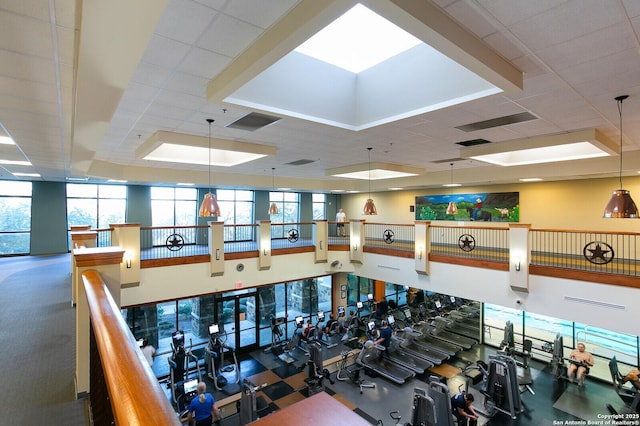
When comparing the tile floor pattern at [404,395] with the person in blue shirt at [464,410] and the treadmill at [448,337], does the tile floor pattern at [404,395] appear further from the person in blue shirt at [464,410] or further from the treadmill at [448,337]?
the treadmill at [448,337]

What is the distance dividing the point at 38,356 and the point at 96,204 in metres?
10.6

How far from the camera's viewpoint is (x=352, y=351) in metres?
9.94

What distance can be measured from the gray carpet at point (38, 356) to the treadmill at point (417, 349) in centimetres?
893

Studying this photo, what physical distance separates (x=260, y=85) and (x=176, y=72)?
0.94 m

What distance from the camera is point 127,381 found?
2.79 ft

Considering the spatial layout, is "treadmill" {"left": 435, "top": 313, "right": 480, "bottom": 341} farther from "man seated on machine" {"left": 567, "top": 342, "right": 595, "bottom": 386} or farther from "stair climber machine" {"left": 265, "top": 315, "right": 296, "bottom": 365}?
"stair climber machine" {"left": 265, "top": 315, "right": 296, "bottom": 365}

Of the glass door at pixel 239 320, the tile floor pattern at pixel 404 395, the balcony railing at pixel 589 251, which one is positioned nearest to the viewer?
the balcony railing at pixel 589 251

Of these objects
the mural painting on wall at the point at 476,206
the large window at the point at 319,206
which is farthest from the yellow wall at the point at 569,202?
the large window at the point at 319,206

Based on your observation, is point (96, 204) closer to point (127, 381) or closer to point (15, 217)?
point (15, 217)

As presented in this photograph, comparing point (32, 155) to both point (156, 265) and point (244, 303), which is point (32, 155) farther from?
point (244, 303)

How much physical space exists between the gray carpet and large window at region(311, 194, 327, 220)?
1122 centimetres

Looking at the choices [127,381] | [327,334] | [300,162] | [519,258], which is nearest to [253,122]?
[300,162]

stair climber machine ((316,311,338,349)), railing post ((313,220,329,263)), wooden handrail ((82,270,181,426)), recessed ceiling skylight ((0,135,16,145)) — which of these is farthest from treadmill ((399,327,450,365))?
recessed ceiling skylight ((0,135,16,145))

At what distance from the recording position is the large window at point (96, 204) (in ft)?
38.8
